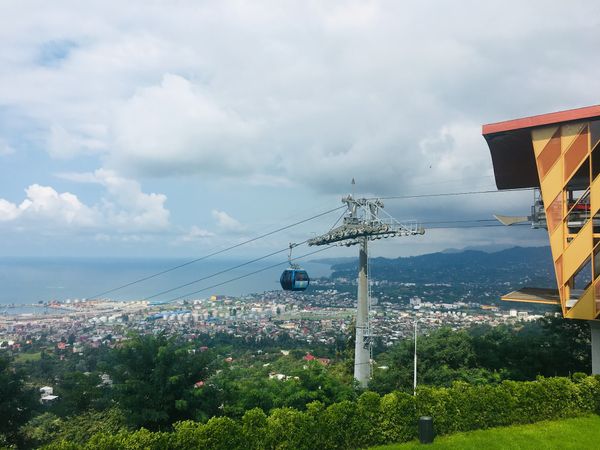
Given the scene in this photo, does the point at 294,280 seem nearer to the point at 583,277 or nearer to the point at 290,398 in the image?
the point at 290,398

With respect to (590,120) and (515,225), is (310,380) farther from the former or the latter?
(590,120)

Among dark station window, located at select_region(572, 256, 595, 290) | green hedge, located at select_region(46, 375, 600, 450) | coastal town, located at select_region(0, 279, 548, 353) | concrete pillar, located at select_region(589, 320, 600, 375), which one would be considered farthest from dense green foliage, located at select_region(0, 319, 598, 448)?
coastal town, located at select_region(0, 279, 548, 353)

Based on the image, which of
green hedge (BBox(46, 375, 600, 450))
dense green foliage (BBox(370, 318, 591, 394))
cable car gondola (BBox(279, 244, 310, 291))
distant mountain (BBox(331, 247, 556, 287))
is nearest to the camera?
green hedge (BBox(46, 375, 600, 450))

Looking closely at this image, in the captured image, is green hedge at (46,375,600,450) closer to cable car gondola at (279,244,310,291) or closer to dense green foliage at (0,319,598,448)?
dense green foliage at (0,319,598,448)

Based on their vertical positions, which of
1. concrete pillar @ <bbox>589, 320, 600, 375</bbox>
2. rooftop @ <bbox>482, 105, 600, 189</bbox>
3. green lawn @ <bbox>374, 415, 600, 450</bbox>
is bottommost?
green lawn @ <bbox>374, 415, 600, 450</bbox>

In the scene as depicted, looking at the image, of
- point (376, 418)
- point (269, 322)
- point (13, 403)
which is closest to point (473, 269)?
point (269, 322)

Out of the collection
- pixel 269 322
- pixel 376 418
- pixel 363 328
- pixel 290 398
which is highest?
pixel 363 328
